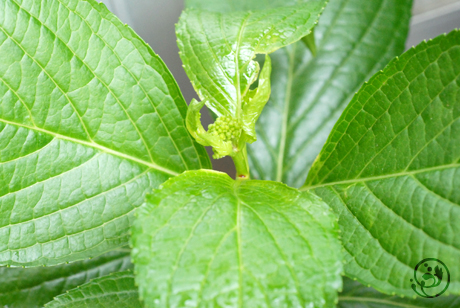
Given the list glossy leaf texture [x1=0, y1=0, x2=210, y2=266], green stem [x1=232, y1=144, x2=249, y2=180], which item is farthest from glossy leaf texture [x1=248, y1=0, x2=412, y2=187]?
glossy leaf texture [x1=0, y1=0, x2=210, y2=266]

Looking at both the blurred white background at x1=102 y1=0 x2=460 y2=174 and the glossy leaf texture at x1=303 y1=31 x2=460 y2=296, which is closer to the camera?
the glossy leaf texture at x1=303 y1=31 x2=460 y2=296

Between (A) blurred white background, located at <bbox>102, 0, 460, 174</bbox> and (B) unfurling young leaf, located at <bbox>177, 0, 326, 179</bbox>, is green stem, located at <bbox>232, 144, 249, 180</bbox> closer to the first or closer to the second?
(B) unfurling young leaf, located at <bbox>177, 0, 326, 179</bbox>

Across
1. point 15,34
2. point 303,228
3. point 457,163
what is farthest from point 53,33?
point 457,163

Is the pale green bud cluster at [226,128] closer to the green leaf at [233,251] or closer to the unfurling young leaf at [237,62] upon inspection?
the unfurling young leaf at [237,62]

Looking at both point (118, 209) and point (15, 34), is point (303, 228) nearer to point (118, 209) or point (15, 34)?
point (118, 209)

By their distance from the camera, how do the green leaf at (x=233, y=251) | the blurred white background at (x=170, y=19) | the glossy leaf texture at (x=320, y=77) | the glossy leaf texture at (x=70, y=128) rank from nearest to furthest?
the green leaf at (x=233, y=251)
the glossy leaf texture at (x=70, y=128)
the glossy leaf texture at (x=320, y=77)
the blurred white background at (x=170, y=19)

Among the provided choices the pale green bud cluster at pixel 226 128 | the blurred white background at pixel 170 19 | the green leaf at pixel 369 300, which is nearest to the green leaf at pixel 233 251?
the pale green bud cluster at pixel 226 128

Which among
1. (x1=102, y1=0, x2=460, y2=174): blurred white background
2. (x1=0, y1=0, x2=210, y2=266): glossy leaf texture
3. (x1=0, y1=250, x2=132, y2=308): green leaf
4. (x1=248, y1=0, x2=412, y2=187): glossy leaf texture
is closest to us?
(x1=0, y1=0, x2=210, y2=266): glossy leaf texture
